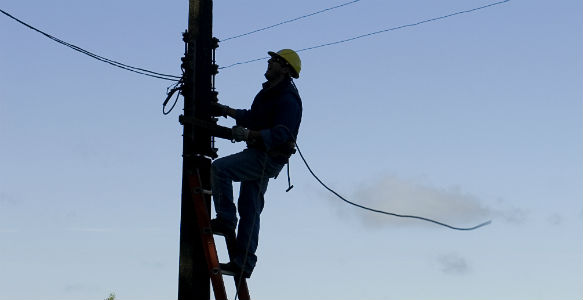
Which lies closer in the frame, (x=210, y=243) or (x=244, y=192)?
(x=210, y=243)

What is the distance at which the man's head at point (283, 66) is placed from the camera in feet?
39.0

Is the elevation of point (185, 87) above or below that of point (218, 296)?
above

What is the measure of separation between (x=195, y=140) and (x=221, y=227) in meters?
0.82

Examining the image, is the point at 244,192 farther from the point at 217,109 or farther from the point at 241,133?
the point at 217,109

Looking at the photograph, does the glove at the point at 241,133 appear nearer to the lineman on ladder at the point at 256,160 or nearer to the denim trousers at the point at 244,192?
the lineman on ladder at the point at 256,160

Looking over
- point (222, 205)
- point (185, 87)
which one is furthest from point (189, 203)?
point (185, 87)

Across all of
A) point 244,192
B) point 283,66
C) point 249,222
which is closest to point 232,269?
point 249,222

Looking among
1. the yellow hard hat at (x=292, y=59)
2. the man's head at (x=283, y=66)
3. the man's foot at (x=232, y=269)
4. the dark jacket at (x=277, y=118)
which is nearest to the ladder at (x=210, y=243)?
the man's foot at (x=232, y=269)

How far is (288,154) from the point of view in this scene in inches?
460

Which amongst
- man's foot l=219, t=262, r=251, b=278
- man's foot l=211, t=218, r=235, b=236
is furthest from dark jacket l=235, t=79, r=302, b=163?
man's foot l=219, t=262, r=251, b=278

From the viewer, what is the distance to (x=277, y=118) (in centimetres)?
1157

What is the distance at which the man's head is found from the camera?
1188cm

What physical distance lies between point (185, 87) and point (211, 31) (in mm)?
595

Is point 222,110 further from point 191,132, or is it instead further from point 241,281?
point 241,281
